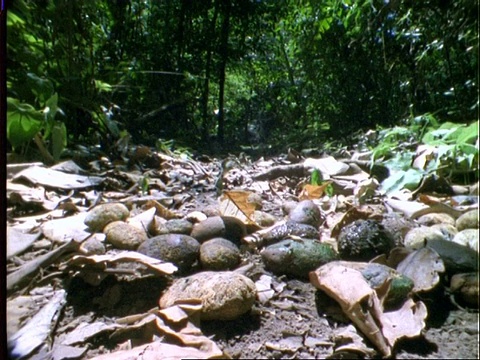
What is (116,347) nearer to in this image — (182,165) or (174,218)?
(174,218)

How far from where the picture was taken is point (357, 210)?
42.9 inches

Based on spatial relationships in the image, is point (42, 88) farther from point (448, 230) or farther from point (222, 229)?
point (448, 230)

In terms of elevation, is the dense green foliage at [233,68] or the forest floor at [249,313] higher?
the dense green foliage at [233,68]

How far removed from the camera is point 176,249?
1.22 m

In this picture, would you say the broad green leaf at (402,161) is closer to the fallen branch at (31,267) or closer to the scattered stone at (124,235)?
the scattered stone at (124,235)

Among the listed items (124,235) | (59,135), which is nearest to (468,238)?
(124,235)

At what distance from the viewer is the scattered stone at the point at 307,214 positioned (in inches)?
43.8

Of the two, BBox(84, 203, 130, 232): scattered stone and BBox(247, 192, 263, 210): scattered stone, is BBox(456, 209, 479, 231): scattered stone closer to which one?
BBox(247, 192, 263, 210): scattered stone

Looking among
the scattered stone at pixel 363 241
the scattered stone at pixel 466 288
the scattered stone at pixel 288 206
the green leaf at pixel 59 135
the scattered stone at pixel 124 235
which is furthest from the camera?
the green leaf at pixel 59 135

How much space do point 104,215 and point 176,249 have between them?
22 centimetres

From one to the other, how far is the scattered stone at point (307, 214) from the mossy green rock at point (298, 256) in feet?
0.12

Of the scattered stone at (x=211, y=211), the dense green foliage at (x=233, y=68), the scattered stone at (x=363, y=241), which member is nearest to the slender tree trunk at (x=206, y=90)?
the dense green foliage at (x=233, y=68)

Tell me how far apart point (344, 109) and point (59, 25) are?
0.71m

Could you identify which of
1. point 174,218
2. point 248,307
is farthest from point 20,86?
point 248,307
